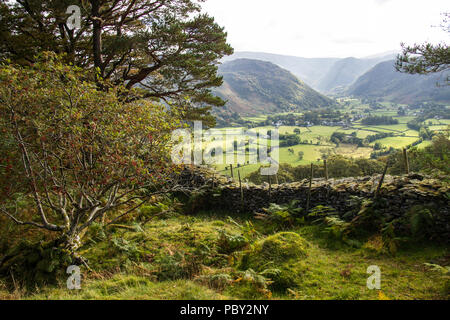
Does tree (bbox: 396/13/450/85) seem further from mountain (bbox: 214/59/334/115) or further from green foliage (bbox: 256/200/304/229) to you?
mountain (bbox: 214/59/334/115)

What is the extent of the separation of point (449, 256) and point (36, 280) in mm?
8437

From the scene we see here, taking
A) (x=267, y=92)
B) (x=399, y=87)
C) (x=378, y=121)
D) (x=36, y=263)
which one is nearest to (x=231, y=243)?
(x=36, y=263)

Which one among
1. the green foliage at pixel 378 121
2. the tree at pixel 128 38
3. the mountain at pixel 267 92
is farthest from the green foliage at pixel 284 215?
the mountain at pixel 267 92

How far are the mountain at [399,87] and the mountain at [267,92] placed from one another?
108 feet

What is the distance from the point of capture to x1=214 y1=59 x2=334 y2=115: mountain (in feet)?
448

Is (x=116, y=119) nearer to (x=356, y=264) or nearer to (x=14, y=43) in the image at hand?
(x=356, y=264)

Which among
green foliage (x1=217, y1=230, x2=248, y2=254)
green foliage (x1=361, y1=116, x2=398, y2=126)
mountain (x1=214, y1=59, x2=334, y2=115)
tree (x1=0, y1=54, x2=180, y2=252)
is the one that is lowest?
green foliage (x1=217, y1=230, x2=248, y2=254)

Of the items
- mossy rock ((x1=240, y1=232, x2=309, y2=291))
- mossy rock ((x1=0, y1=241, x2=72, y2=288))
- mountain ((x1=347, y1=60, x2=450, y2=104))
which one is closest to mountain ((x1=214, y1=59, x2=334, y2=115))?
mountain ((x1=347, y1=60, x2=450, y2=104))

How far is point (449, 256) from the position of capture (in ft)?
16.7

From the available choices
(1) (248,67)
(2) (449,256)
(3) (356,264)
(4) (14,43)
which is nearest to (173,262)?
(3) (356,264)

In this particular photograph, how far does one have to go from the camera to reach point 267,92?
158m

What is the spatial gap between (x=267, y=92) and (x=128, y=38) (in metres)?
155

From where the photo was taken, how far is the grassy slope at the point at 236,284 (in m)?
4.21

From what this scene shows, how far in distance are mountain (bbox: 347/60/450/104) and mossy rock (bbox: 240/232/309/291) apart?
9846 cm
